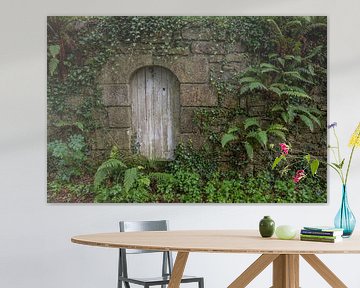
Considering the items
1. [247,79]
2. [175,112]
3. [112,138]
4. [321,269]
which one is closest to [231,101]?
[247,79]

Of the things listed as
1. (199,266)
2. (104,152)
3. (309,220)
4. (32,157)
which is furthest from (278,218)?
(32,157)

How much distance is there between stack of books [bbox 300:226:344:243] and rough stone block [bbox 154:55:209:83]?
2.47 metres

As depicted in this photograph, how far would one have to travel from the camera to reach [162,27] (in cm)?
658

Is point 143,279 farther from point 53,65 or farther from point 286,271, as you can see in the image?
point 53,65

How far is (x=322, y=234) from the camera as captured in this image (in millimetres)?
4273

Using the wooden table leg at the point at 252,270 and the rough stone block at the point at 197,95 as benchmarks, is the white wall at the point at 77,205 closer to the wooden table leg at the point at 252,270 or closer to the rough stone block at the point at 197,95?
the rough stone block at the point at 197,95

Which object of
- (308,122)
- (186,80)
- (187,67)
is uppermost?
(187,67)

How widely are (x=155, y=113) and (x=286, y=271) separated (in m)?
2.48

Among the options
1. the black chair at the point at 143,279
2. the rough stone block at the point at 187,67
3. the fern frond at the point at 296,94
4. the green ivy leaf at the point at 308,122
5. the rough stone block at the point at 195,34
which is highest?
the rough stone block at the point at 195,34

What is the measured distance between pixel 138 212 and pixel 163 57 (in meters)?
1.24

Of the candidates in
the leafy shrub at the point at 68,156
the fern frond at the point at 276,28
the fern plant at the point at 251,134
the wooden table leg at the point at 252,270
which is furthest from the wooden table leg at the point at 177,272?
the fern frond at the point at 276,28

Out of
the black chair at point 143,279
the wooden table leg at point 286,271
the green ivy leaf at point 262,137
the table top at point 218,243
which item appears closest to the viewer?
the table top at point 218,243

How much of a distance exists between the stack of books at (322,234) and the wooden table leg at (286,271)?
0.48 feet

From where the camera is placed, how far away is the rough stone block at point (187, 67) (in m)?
6.57
